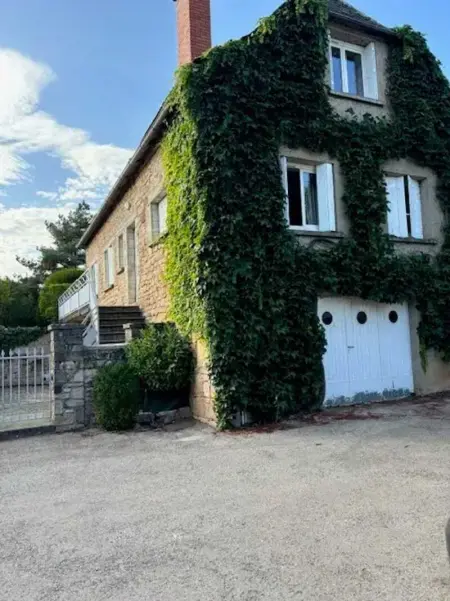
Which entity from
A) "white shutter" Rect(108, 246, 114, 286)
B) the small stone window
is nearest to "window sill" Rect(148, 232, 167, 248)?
the small stone window

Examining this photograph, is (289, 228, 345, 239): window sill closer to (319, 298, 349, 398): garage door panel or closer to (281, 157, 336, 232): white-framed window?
(281, 157, 336, 232): white-framed window

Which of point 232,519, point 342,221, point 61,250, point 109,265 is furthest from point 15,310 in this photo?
point 232,519

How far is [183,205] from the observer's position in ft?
28.9

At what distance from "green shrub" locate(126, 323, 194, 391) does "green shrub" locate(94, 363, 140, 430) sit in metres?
0.28

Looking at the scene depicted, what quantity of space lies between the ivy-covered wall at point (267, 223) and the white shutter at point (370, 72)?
30.3 inches

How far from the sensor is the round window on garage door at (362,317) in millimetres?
9516

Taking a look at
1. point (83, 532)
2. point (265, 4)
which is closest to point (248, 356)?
point (83, 532)

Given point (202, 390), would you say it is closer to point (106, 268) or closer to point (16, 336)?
point (106, 268)

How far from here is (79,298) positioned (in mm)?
16672

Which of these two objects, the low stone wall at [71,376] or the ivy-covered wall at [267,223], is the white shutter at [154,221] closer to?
the ivy-covered wall at [267,223]

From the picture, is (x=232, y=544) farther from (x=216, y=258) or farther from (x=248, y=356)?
(x=216, y=258)

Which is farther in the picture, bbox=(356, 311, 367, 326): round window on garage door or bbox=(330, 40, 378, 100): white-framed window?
bbox=(330, 40, 378, 100): white-framed window

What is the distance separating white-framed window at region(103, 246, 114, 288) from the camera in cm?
1644

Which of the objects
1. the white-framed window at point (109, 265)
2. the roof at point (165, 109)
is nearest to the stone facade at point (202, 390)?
the roof at point (165, 109)
